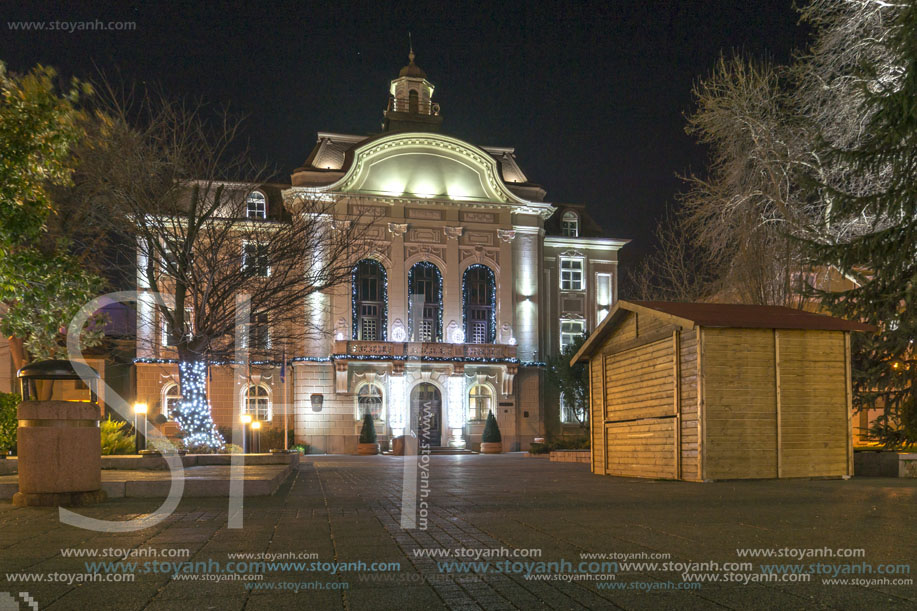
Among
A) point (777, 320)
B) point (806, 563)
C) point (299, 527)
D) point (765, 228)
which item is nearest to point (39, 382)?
point (299, 527)

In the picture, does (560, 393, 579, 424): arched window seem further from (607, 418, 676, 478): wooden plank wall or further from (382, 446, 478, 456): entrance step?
(607, 418, 676, 478): wooden plank wall

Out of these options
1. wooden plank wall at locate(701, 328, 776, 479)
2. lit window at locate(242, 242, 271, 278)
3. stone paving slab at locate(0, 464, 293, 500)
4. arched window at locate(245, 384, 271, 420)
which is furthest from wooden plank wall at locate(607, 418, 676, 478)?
arched window at locate(245, 384, 271, 420)

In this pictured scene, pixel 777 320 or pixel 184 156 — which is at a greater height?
pixel 184 156

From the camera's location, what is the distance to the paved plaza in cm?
→ 459

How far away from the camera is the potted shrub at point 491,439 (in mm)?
42344

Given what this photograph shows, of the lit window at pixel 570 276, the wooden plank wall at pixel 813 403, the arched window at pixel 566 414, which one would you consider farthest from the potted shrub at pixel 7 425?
the lit window at pixel 570 276

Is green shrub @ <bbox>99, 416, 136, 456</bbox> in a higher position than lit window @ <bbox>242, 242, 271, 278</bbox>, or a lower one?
lower

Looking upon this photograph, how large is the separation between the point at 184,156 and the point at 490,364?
2724 centimetres

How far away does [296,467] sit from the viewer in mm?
22656

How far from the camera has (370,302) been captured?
149 ft

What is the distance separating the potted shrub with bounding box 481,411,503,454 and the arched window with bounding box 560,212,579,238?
1360cm

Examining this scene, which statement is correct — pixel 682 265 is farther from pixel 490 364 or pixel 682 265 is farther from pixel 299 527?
pixel 299 527

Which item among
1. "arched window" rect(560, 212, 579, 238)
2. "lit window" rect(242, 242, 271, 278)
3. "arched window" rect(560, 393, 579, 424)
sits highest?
"arched window" rect(560, 212, 579, 238)

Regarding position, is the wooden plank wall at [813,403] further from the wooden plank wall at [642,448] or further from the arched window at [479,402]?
the arched window at [479,402]
